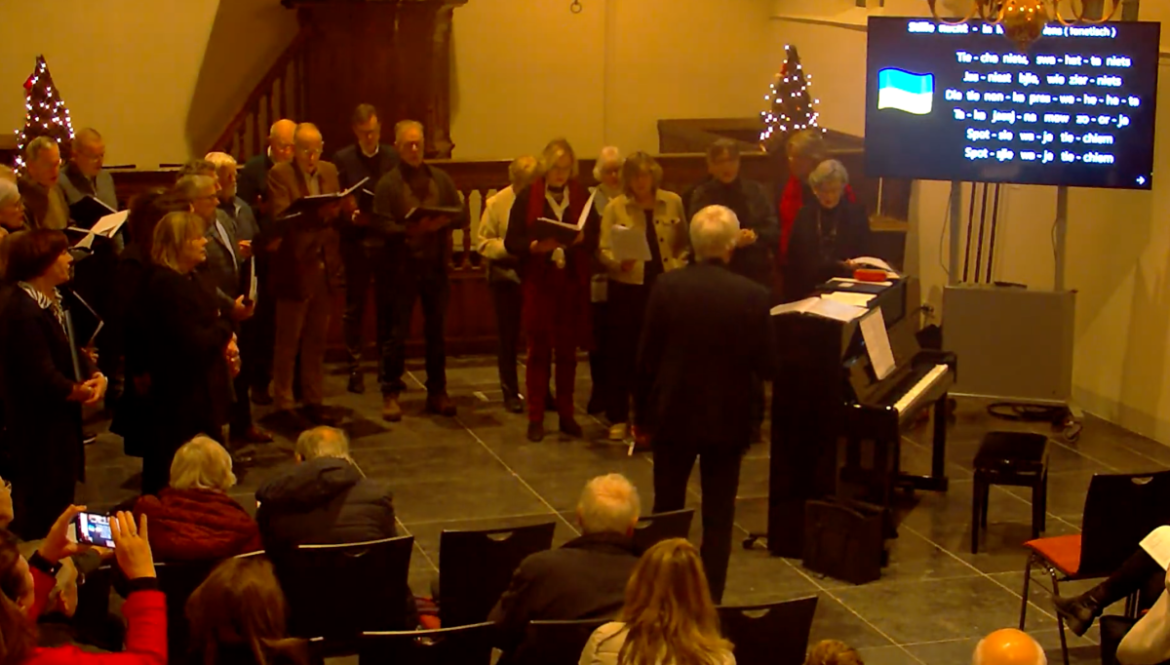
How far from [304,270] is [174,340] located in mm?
1595

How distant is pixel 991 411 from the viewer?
9570mm

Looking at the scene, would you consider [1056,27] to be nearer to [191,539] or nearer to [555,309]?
[555,309]

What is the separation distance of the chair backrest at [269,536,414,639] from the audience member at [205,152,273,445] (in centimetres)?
282

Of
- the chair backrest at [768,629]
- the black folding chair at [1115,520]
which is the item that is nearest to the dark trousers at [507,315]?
the black folding chair at [1115,520]

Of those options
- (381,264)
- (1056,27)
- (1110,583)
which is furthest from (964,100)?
(1110,583)

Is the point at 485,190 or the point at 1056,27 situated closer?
the point at 1056,27

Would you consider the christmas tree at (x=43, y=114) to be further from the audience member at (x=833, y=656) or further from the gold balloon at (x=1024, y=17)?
the audience member at (x=833, y=656)

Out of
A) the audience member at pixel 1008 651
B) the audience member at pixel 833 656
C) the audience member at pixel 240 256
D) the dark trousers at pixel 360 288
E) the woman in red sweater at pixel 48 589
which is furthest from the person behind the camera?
the dark trousers at pixel 360 288

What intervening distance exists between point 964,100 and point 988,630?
386 cm

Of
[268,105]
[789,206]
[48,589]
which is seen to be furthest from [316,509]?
[268,105]

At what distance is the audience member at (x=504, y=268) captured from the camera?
8.79 meters

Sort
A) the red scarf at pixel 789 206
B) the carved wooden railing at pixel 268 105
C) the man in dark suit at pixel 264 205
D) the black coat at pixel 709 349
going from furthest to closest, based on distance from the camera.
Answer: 1. the carved wooden railing at pixel 268 105
2. the red scarf at pixel 789 206
3. the man in dark suit at pixel 264 205
4. the black coat at pixel 709 349

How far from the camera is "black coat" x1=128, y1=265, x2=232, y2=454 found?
6859 mm

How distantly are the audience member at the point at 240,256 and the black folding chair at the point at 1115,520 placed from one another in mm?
3970
